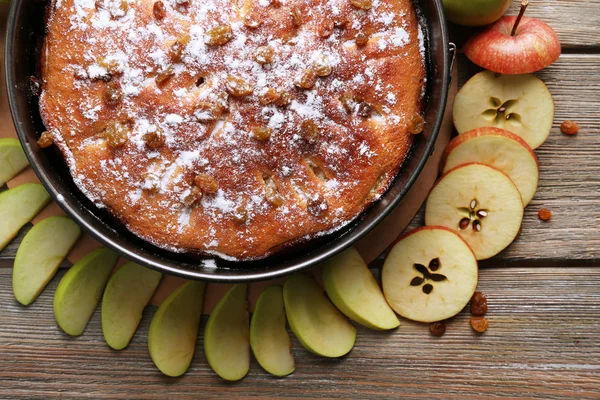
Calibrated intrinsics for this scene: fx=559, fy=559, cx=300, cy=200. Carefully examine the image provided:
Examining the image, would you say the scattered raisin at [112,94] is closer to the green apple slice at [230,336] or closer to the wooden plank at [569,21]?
the green apple slice at [230,336]

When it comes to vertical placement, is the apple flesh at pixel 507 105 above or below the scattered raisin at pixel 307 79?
below

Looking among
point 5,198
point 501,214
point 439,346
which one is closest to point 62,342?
point 5,198

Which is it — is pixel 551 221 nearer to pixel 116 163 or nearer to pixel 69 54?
pixel 116 163

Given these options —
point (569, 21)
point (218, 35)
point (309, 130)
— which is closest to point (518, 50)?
point (569, 21)

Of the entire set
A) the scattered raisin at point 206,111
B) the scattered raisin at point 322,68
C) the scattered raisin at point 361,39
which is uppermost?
the scattered raisin at point 361,39

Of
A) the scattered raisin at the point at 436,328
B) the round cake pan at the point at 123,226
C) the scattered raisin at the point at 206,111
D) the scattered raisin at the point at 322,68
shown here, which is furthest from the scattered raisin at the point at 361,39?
the scattered raisin at the point at 436,328

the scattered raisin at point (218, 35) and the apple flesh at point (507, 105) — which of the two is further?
the apple flesh at point (507, 105)
